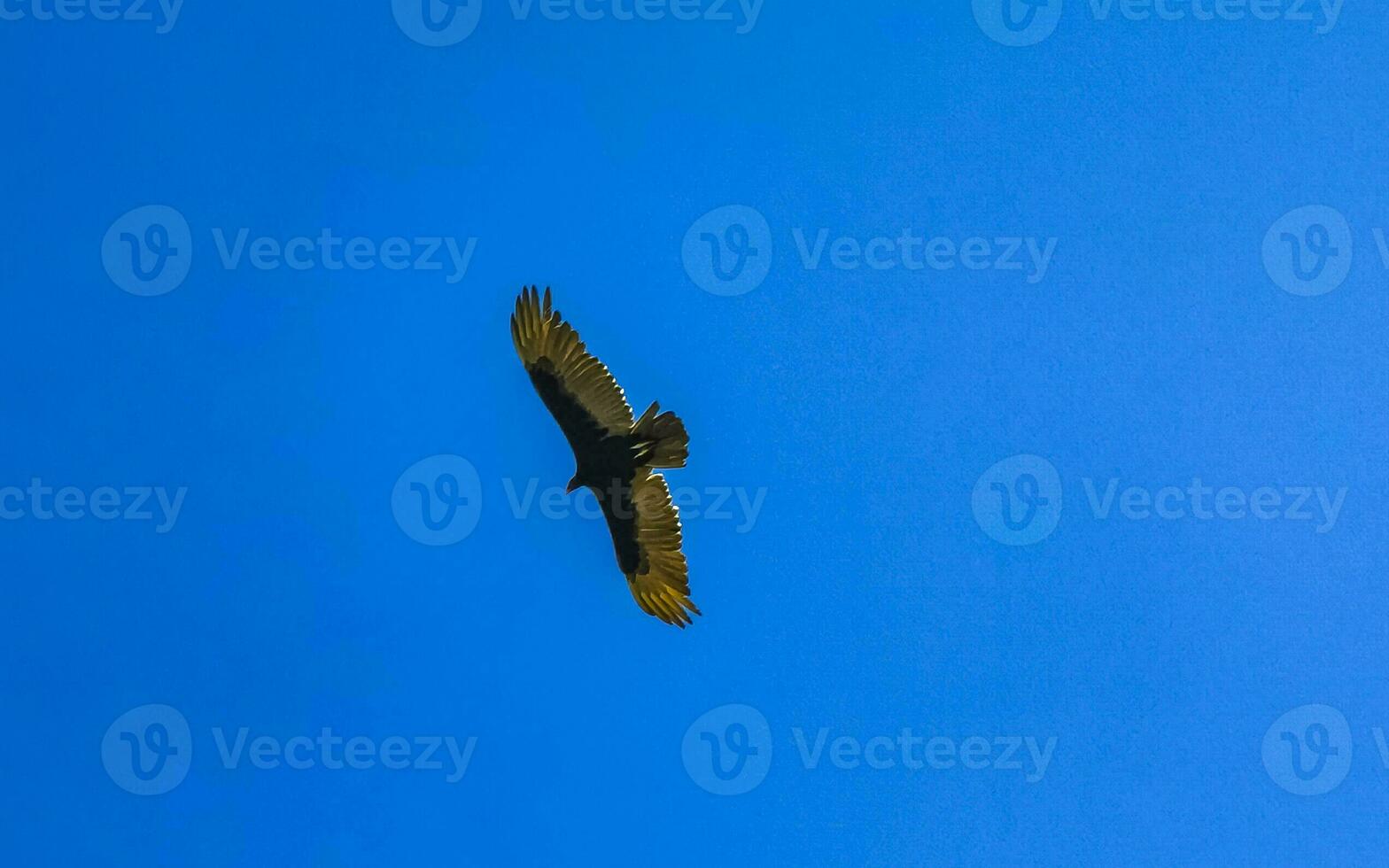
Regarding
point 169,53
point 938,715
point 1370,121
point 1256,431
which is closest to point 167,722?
point 169,53

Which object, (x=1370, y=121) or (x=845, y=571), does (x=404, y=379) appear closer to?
(x=845, y=571)

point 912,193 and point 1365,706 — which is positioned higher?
point 912,193

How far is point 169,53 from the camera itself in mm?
6762

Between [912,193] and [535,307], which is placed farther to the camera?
[912,193]

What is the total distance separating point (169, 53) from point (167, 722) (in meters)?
3.44
